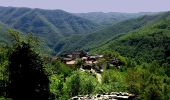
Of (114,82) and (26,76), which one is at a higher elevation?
(26,76)

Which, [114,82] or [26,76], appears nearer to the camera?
[26,76]

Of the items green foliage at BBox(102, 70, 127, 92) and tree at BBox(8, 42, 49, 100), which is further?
green foliage at BBox(102, 70, 127, 92)

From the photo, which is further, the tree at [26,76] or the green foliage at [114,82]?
the green foliage at [114,82]

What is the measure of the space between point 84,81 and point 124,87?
46.3 feet

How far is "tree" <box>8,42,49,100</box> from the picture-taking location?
57.4 meters

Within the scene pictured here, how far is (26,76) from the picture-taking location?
188 ft

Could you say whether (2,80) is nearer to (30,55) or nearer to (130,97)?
(30,55)

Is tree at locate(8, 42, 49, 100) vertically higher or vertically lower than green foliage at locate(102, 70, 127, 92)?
higher

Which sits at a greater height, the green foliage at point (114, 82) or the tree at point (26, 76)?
the tree at point (26, 76)

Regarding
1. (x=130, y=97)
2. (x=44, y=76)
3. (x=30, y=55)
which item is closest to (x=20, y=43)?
(x=30, y=55)

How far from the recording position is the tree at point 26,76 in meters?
57.4

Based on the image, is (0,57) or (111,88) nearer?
(111,88)

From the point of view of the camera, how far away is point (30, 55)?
2286 inches

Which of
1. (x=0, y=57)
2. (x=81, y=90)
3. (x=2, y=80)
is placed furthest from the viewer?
(x=0, y=57)
